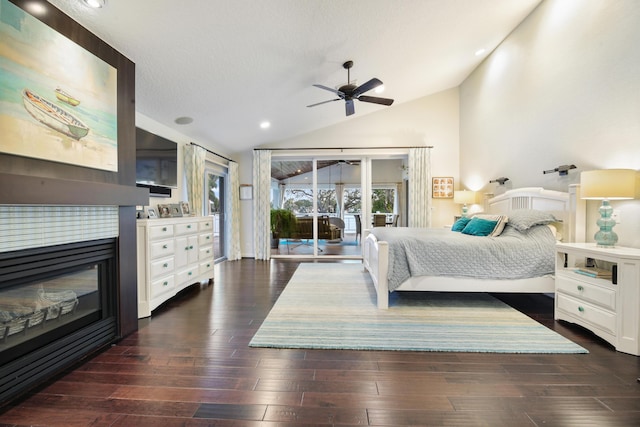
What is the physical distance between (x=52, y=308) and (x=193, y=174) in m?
2.71

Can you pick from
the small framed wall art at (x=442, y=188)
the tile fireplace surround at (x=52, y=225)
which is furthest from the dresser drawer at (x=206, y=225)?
the small framed wall art at (x=442, y=188)

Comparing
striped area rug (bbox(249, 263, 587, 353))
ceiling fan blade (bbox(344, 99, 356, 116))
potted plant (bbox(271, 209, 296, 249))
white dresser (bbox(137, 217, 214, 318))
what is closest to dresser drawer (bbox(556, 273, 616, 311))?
striped area rug (bbox(249, 263, 587, 353))

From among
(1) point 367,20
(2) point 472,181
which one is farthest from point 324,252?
(1) point 367,20

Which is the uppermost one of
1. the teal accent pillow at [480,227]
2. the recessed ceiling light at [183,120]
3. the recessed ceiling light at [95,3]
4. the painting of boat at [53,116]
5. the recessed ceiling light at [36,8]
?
the recessed ceiling light at [95,3]

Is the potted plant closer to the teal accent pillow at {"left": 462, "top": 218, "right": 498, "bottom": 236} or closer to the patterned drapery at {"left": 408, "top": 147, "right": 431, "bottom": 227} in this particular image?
the patterned drapery at {"left": 408, "top": 147, "right": 431, "bottom": 227}

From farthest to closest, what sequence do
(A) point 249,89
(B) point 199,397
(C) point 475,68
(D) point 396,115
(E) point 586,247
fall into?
(D) point 396,115, (C) point 475,68, (A) point 249,89, (E) point 586,247, (B) point 199,397

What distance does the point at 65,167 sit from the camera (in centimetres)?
179

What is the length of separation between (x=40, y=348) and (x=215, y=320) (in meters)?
1.17

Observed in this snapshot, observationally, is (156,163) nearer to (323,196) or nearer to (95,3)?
(95,3)

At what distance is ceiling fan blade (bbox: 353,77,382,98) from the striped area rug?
8.02 ft

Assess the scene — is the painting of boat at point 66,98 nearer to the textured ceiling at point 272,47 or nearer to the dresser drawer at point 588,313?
the textured ceiling at point 272,47

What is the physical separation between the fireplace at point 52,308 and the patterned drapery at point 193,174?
2.08m

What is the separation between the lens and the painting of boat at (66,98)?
1731mm

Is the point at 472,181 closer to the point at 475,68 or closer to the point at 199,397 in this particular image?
the point at 475,68
